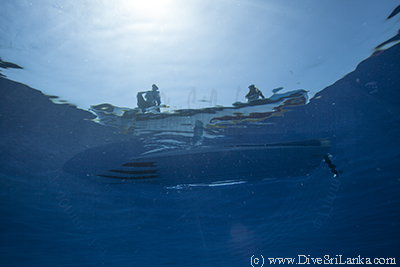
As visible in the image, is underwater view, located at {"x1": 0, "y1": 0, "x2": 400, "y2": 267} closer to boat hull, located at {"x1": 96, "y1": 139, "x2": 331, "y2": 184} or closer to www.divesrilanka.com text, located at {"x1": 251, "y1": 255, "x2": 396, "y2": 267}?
boat hull, located at {"x1": 96, "y1": 139, "x2": 331, "y2": 184}

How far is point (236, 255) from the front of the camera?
113 ft

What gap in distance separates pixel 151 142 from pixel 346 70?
8.42 m

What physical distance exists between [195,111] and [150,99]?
1.83m

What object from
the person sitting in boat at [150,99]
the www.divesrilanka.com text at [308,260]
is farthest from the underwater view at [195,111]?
the www.divesrilanka.com text at [308,260]

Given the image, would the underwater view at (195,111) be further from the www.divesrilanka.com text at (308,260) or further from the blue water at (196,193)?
the www.divesrilanka.com text at (308,260)

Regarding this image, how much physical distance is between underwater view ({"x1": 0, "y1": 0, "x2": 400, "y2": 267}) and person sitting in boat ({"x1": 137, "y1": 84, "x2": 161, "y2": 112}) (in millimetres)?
52

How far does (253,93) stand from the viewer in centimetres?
739

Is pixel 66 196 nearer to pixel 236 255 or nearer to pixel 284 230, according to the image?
pixel 284 230

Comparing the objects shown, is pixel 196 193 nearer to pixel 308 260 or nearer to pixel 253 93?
pixel 253 93

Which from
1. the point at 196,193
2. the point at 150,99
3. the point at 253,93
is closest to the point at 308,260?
the point at 196,193

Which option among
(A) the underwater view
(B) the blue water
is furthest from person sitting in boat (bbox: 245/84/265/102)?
(B) the blue water

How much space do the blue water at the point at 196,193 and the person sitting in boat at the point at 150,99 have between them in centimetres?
252

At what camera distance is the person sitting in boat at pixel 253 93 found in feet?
23.8

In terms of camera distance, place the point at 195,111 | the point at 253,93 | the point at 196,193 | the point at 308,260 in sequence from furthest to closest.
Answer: the point at 308,260 → the point at 196,193 → the point at 195,111 → the point at 253,93
